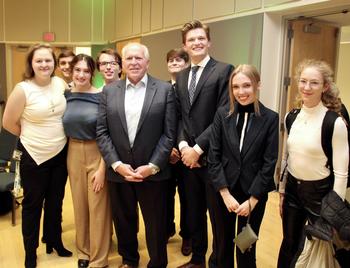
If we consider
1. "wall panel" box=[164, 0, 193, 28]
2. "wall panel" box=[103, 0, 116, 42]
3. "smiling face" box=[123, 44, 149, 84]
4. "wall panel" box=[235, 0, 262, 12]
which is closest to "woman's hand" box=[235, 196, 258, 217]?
"smiling face" box=[123, 44, 149, 84]

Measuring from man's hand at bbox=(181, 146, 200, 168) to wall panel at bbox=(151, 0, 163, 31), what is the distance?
4091mm

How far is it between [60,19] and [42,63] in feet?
19.3

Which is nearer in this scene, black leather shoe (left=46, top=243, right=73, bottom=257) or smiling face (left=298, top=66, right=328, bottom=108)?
smiling face (left=298, top=66, right=328, bottom=108)

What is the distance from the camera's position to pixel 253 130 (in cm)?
196

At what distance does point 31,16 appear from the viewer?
7.66m

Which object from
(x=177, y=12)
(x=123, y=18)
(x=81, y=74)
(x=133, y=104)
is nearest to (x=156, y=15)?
(x=177, y=12)

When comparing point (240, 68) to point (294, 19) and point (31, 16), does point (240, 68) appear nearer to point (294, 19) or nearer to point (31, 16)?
point (294, 19)

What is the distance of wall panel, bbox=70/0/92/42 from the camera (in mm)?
7711

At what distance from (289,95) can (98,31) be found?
506 centimetres

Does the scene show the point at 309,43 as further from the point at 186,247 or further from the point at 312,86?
the point at 186,247

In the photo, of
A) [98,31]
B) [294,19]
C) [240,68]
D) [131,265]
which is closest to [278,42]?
[294,19]

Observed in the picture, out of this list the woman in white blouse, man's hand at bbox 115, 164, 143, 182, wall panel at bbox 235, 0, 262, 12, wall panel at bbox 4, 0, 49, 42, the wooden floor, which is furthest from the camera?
wall panel at bbox 4, 0, 49, 42

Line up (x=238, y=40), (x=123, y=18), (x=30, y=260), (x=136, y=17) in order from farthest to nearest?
(x=123, y=18) → (x=136, y=17) → (x=238, y=40) → (x=30, y=260)

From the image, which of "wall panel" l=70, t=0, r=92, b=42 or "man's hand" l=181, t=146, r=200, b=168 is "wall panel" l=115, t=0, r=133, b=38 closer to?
"wall panel" l=70, t=0, r=92, b=42
